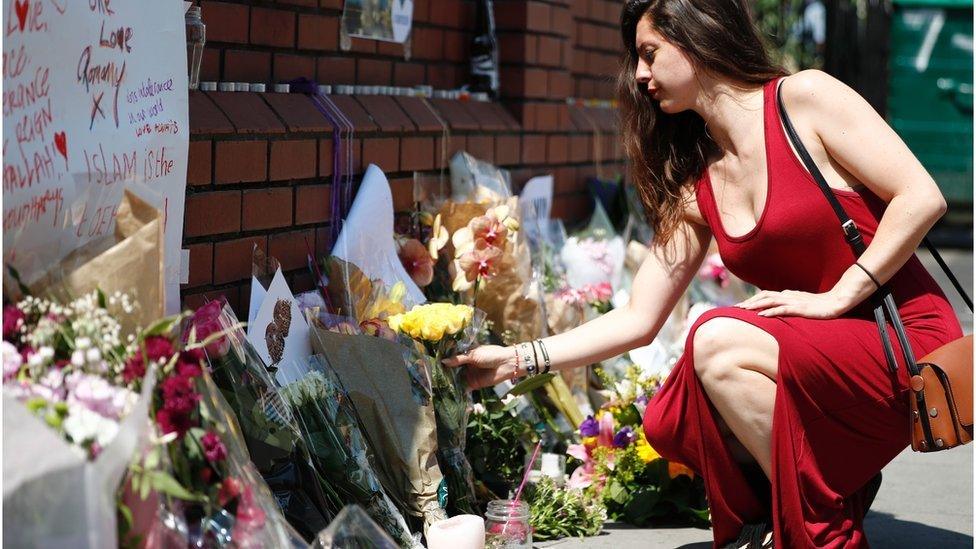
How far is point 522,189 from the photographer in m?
4.86

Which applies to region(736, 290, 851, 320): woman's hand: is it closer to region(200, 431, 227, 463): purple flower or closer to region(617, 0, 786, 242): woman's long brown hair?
region(617, 0, 786, 242): woman's long brown hair

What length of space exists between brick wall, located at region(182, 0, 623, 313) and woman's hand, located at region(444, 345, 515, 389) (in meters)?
0.54

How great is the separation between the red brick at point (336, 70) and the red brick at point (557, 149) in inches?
56.8

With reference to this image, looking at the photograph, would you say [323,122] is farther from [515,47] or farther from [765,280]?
[515,47]

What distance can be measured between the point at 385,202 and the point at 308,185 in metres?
0.24

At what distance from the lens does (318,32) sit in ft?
11.8

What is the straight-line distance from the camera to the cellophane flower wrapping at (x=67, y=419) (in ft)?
5.88

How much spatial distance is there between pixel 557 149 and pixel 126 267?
3.23 m

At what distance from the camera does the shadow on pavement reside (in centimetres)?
340

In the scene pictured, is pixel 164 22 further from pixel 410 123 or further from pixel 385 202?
pixel 410 123

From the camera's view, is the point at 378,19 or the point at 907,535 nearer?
the point at 907,535

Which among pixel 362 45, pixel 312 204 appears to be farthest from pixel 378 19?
pixel 312 204

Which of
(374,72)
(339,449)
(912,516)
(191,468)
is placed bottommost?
(912,516)

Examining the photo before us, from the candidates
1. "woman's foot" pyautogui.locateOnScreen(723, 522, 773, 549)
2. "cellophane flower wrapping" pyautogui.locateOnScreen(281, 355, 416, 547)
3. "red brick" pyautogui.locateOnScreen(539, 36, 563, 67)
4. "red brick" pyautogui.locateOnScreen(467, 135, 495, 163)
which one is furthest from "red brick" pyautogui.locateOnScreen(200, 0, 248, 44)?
"red brick" pyautogui.locateOnScreen(539, 36, 563, 67)
